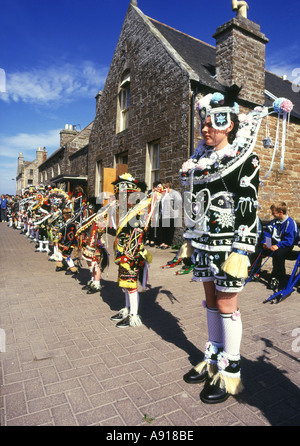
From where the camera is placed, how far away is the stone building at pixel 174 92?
28.4 feet

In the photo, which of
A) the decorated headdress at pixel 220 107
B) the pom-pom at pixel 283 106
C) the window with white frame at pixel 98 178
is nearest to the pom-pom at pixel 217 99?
the decorated headdress at pixel 220 107

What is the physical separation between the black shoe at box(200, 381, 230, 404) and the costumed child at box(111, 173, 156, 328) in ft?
4.96

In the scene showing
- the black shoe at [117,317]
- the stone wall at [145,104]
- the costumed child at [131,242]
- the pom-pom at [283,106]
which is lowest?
the black shoe at [117,317]

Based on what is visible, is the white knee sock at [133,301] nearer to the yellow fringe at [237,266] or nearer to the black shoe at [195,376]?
the black shoe at [195,376]

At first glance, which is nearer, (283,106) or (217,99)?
(283,106)

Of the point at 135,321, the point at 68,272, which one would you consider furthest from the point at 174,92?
the point at 135,321

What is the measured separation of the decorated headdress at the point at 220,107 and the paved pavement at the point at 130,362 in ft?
7.28

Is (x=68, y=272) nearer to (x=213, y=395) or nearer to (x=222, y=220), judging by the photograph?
(x=213, y=395)

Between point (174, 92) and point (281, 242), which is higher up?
point (174, 92)

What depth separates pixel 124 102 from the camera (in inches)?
501

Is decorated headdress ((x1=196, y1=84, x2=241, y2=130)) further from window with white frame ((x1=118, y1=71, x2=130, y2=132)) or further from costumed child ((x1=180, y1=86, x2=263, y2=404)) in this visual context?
window with white frame ((x1=118, y1=71, x2=130, y2=132))

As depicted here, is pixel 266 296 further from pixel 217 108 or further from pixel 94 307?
pixel 217 108

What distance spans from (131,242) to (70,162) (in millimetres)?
18418
